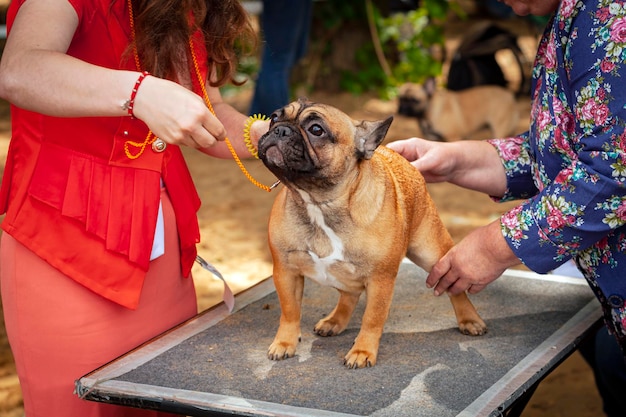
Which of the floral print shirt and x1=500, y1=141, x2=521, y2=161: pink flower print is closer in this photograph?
the floral print shirt

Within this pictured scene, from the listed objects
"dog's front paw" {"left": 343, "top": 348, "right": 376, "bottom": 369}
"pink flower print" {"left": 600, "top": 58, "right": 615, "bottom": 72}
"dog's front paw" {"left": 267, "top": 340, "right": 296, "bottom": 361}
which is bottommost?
"dog's front paw" {"left": 267, "top": 340, "right": 296, "bottom": 361}

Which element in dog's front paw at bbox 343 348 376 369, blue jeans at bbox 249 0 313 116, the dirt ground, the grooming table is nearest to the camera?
the grooming table

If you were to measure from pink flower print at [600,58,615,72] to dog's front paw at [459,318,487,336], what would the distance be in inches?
32.4

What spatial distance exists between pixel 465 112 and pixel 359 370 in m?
5.75

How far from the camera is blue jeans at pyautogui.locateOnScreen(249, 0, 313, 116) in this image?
628 cm

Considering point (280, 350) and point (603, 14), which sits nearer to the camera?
point (603, 14)

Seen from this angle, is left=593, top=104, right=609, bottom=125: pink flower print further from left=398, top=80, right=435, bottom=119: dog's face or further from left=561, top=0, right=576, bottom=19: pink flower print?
left=398, top=80, right=435, bottom=119: dog's face

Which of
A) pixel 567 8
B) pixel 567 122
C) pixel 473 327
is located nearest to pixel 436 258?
pixel 473 327

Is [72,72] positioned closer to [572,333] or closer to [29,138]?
[29,138]

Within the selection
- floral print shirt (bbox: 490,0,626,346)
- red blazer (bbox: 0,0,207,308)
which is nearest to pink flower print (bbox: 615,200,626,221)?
floral print shirt (bbox: 490,0,626,346)

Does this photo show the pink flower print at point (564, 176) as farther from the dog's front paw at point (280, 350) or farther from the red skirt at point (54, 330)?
the red skirt at point (54, 330)

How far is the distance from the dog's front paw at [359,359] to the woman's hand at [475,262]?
0.30m

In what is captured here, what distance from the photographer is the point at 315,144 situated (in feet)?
6.49

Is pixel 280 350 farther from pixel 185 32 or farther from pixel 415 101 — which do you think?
pixel 415 101
